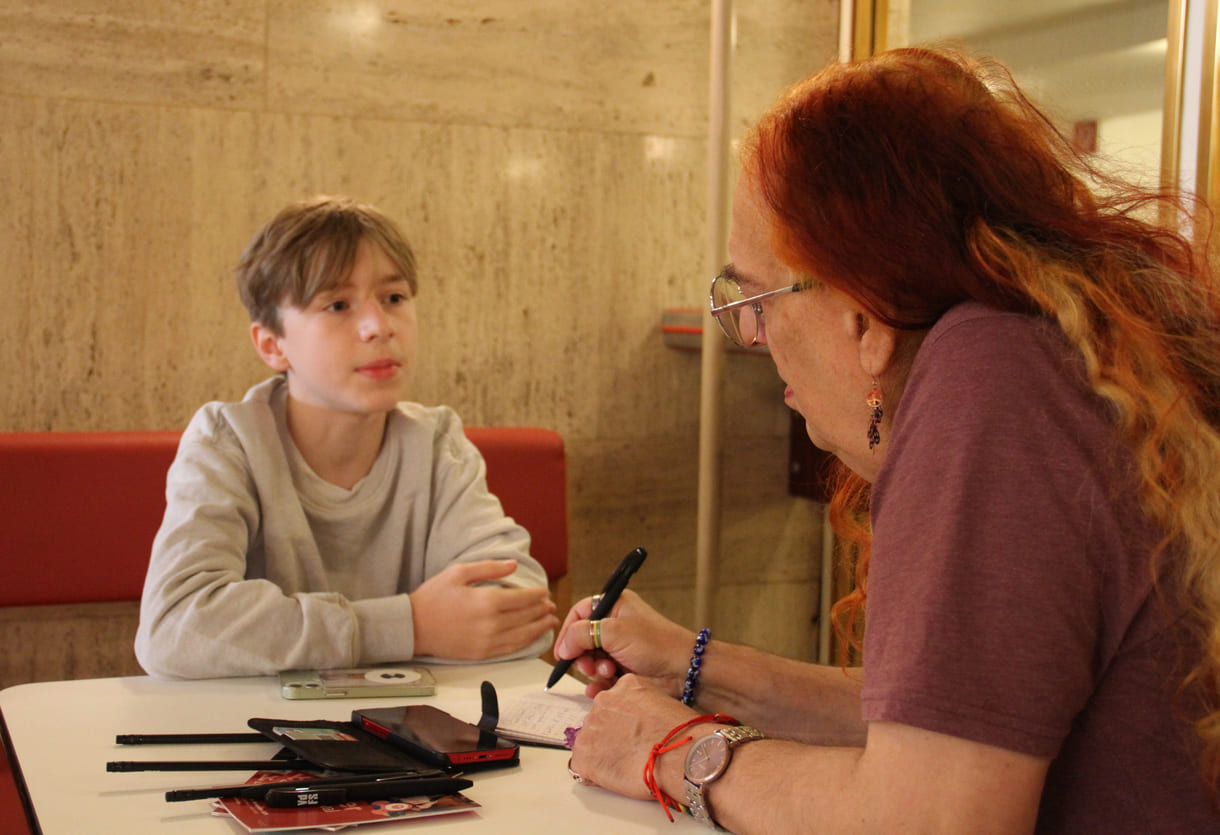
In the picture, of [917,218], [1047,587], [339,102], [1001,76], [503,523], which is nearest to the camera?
[1047,587]

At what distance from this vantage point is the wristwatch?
1.01 meters

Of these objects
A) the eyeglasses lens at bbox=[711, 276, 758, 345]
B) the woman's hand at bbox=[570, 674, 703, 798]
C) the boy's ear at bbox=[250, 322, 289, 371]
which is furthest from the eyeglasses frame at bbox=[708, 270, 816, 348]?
the boy's ear at bbox=[250, 322, 289, 371]

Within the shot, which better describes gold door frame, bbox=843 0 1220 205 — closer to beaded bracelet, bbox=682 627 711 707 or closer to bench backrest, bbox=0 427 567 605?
beaded bracelet, bbox=682 627 711 707

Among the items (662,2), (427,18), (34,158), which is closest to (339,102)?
(427,18)

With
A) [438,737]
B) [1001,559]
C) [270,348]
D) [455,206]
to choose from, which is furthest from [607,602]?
[455,206]

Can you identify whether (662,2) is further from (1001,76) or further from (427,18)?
(1001,76)

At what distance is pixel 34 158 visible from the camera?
105 inches

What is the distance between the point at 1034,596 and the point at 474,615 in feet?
3.25

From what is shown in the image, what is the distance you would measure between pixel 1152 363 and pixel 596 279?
2406 mm

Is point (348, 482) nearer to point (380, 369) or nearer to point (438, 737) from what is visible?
point (380, 369)

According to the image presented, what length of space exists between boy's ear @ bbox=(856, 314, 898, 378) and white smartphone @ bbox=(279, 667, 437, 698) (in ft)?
2.43

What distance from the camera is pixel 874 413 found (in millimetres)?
1058

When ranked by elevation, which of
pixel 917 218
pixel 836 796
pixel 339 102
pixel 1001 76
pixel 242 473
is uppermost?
pixel 339 102

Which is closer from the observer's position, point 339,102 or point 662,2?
point 339,102
